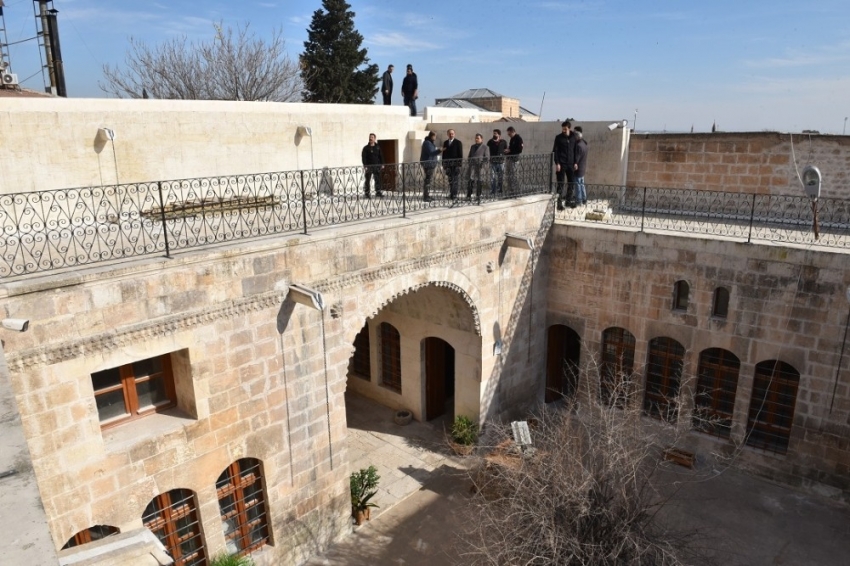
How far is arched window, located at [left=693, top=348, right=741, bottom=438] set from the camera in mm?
10867

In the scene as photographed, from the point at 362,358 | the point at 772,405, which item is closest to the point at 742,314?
the point at 772,405

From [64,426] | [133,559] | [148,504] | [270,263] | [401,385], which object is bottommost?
[401,385]

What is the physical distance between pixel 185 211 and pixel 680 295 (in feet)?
29.4

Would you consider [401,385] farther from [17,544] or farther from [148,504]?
[17,544]

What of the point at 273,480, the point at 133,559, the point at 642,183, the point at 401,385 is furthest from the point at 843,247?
the point at 133,559

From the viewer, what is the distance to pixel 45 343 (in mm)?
5879

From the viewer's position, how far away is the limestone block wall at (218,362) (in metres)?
6.04

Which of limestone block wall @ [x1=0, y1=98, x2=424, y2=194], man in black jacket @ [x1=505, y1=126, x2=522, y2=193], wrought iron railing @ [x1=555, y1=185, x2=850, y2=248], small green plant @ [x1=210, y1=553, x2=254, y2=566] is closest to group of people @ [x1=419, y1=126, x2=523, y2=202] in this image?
man in black jacket @ [x1=505, y1=126, x2=522, y2=193]

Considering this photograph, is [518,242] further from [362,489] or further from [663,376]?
[362,489]

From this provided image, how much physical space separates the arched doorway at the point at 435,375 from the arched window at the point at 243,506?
5.32 metres

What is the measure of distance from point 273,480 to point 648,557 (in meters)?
4.83

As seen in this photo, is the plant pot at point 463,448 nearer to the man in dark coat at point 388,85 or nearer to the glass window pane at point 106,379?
the glass window pane at point 106,379

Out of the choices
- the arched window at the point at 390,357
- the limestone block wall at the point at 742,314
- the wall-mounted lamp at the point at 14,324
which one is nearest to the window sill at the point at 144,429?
the wall-mounted lamp at the point at 14,324

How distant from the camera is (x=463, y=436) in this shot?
38.1 feet
